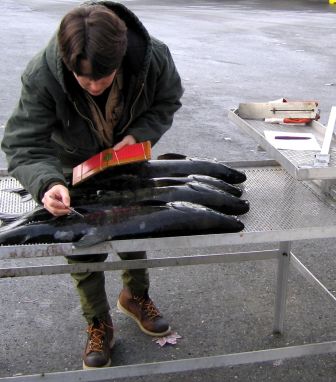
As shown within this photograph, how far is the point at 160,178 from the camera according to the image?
268cm

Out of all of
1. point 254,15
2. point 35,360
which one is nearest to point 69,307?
point 35,360

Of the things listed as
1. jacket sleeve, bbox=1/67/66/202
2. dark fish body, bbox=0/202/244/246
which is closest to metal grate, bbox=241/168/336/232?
dark fish body, bbox=0/202/244/246

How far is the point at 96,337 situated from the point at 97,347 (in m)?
0.05

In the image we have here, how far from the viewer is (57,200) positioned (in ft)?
7.50

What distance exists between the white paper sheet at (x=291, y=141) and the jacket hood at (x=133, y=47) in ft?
2.12

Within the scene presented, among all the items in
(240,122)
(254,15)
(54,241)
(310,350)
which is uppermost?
(240,122)

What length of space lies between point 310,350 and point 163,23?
1398 cm

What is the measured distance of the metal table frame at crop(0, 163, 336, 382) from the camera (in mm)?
2201

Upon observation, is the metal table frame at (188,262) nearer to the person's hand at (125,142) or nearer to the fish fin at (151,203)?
the fish fin at (151,203)

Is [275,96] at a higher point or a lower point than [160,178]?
lower

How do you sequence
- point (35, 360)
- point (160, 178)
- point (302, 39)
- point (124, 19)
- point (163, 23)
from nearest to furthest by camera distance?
1. point (124, 19)
2. point (160, 178)
3. point (35, 360)
4. point (302, 39)
5. point (163, 23)

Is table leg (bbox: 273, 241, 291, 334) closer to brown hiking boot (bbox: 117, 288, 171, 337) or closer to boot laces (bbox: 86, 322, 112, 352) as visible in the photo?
brown hiking boot (bbox: 117, 288, 171, 337)

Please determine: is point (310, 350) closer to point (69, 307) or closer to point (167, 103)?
point (167, 103)

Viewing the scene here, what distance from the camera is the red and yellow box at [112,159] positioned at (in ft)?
8.07
